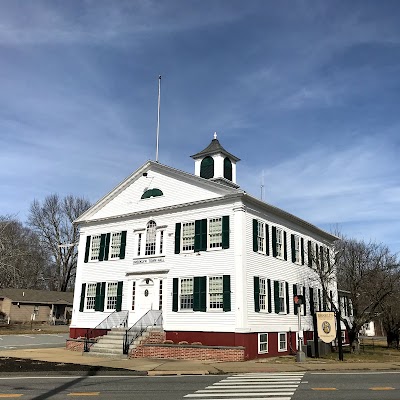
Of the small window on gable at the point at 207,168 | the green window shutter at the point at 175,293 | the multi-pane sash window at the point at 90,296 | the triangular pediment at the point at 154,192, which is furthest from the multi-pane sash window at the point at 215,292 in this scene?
the multi-pane sash window at the point at 90,296

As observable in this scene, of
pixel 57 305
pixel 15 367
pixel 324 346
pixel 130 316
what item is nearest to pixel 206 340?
pixel 130 316

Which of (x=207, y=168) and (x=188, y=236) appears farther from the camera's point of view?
(x=207, y=168)

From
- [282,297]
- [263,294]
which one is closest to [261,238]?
[263,294]

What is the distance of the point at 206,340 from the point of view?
21656mm

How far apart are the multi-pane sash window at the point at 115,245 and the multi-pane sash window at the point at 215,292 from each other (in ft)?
24.4

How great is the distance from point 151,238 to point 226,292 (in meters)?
6.47

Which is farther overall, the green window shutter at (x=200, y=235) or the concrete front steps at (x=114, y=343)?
the green window shutter at (x=200, y=235)

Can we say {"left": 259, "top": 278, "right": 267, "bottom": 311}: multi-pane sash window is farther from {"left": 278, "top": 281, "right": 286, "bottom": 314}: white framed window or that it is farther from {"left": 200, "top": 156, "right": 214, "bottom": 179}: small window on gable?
{"left": 200, "top": 156, "right": 214, "bottom": 179}: small window on gable

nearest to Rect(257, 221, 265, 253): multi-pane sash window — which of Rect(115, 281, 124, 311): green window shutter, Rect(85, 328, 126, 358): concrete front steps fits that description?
Rect(115, 281, 124, 311): green window shutter

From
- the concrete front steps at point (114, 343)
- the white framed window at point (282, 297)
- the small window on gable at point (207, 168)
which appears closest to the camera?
the concrete front steps at point (114, 343)

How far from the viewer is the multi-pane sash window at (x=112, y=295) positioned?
25980 mm

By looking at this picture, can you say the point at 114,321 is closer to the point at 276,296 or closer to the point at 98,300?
the point at 98,300

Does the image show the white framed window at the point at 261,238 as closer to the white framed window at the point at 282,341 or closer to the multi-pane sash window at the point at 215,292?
the multi-pane sash window at the point at 215,292

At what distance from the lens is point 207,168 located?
28.2 meters
